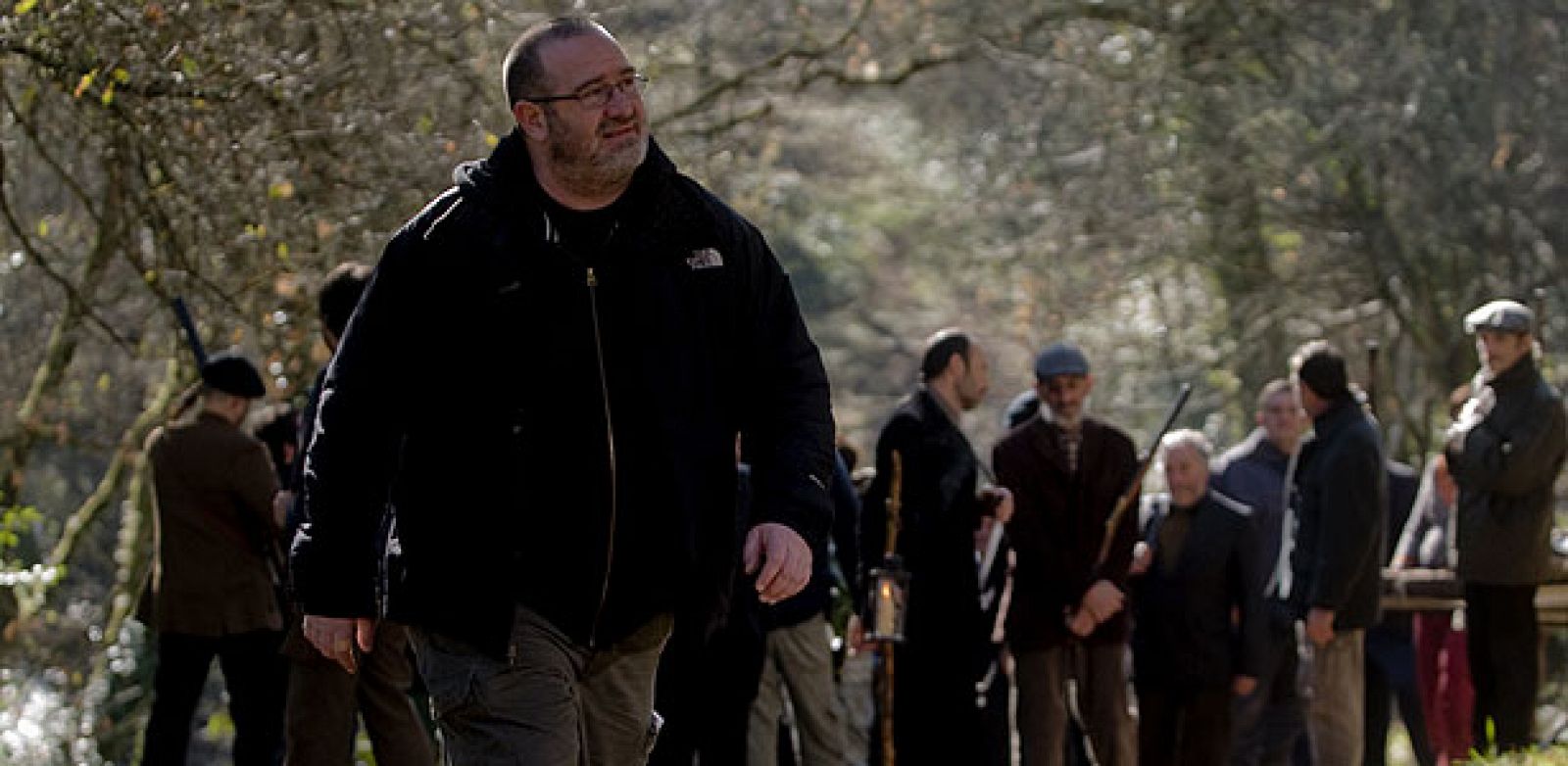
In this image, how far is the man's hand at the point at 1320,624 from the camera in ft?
38.9

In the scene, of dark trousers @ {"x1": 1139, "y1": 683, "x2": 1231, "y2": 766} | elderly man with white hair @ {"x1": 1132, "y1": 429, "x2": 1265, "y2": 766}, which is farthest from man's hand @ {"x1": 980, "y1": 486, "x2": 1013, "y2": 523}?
dark trousers @ {"x1": 1139, "y1": 683, "x2": 1231, "y2": 766}

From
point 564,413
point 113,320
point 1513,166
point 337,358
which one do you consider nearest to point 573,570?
point 564,413

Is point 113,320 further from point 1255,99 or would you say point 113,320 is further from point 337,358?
point 337,358

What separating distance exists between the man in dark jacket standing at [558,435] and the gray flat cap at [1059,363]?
18.3 feet

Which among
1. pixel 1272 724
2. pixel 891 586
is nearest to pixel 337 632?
pixel 891 586

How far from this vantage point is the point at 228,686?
1109 centimetres

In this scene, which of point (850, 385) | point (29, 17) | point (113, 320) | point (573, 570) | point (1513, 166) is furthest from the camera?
point (850, 385)

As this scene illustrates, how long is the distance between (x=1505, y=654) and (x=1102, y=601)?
1686 millimetres

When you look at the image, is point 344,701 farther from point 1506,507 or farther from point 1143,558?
point 1506,507

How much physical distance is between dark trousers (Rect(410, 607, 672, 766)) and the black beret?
15.8ft

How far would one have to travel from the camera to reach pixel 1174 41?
20562 mm

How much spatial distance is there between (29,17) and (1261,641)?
217 inches

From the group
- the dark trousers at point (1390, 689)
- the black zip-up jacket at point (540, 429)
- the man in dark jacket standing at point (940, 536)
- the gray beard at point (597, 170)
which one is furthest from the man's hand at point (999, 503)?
the gray beard at point (597, 170)

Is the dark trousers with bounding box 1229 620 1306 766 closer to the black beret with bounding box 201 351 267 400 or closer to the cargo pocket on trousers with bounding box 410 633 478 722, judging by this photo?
the black beret with bounding box 201 351 267 400
